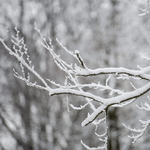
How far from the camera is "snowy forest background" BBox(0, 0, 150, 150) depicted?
201 inches

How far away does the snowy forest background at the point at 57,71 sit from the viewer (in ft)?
16.7

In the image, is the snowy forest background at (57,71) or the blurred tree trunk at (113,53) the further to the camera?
the snowy forest background at (57,71)

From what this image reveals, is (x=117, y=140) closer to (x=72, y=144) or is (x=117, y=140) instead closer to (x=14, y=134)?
(x=72, y=144)

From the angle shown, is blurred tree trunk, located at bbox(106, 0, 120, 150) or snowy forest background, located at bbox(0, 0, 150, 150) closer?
blurred tree trunk, located at bbox(106, 0, 120, 150)

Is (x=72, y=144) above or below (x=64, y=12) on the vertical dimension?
below

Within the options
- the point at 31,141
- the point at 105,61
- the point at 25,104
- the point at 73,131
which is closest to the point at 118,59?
the point at 105,61

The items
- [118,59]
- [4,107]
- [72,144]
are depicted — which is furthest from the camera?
[4,107]

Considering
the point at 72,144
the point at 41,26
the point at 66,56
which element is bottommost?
the point at 72,144

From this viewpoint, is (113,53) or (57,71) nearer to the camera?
(113,53)

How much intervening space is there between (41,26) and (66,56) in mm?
1470

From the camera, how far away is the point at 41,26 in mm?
6320

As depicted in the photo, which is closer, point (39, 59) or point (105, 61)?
point (105, 61)

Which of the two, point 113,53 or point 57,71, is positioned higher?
point 57,71

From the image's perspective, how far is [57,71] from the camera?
616 cm
